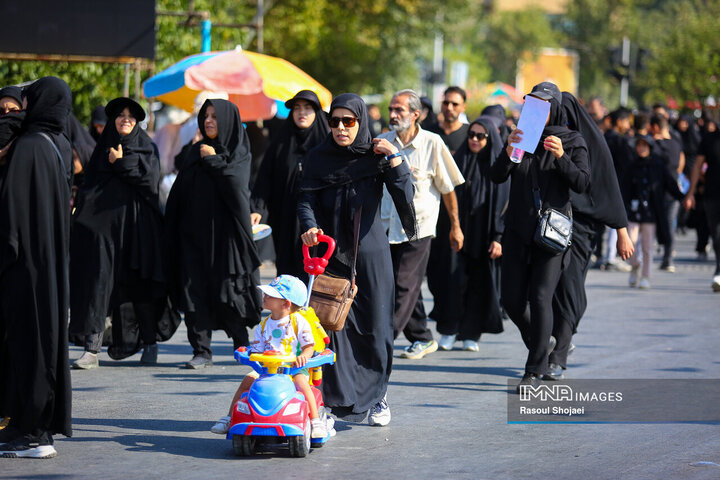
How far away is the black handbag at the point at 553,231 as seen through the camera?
8.13 meters

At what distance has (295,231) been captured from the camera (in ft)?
30.1

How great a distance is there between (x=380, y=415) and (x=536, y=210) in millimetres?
1935

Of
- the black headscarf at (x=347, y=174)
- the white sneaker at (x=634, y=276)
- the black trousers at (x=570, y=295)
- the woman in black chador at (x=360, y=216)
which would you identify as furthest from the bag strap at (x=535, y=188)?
the white sneaker at (x=634, y=276)

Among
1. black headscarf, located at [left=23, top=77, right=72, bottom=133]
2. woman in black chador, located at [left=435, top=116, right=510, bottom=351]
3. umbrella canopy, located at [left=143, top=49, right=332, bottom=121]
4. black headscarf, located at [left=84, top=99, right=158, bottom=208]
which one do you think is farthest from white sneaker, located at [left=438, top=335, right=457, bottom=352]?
black headscarf, located at [left=23, top=77, right=72, bottom=133]

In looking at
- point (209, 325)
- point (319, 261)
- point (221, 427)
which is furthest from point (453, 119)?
point (221, 427)

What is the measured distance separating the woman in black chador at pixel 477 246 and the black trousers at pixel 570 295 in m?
1.37

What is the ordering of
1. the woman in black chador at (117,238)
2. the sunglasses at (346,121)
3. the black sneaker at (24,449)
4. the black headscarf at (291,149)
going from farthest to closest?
the black headscarf at (291,149) < the woman in black chador at (117,238) < the sunglasses at (346,121) < the black sneaker at (24,449)

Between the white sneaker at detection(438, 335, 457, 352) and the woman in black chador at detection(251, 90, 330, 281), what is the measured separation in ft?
5.63

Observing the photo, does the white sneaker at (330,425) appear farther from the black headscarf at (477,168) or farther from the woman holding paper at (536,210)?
the black headscarf at (477,168)

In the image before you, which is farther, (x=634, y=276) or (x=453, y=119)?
(x=634, y=276)

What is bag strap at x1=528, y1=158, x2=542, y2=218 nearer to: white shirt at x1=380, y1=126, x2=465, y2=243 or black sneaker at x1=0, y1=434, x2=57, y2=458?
white shirt at x1=380, y1=126, x2=465, y2=243

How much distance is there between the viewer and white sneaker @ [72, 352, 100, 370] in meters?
9.17

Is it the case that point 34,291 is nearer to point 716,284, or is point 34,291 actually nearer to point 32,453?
point 32,453

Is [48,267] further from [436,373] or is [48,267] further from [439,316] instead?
[439,316]
